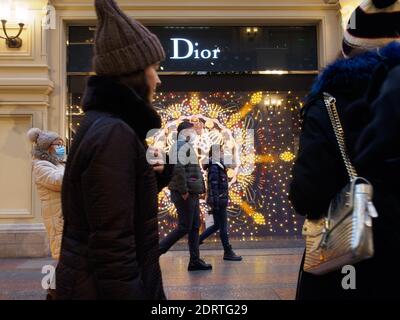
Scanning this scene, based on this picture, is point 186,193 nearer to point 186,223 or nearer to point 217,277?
point 186,223

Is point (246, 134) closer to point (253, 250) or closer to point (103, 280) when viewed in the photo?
point (253, 250)

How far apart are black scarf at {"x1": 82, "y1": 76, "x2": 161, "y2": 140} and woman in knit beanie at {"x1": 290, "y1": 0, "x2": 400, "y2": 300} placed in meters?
0.62

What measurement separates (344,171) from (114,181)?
820 mm

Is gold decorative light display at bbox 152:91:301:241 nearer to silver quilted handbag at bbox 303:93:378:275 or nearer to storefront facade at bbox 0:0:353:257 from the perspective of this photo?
storefront facade at bbox 0:0:353:257

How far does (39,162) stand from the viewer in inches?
185

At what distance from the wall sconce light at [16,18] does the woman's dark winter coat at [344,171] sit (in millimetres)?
7031

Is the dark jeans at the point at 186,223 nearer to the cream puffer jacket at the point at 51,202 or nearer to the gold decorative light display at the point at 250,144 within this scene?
the cream puffer jacket at the point at 51,202

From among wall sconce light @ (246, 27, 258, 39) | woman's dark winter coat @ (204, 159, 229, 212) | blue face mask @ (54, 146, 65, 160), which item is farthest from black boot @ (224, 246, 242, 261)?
wall sconce light @ (246, 27, 258, 39)

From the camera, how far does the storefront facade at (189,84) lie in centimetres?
763

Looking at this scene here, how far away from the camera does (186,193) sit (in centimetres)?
636

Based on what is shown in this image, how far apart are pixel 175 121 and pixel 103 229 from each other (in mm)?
7168

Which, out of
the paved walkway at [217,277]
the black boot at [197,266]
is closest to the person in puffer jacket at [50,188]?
the paved walkway at [217,277]

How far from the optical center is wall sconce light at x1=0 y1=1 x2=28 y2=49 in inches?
300
